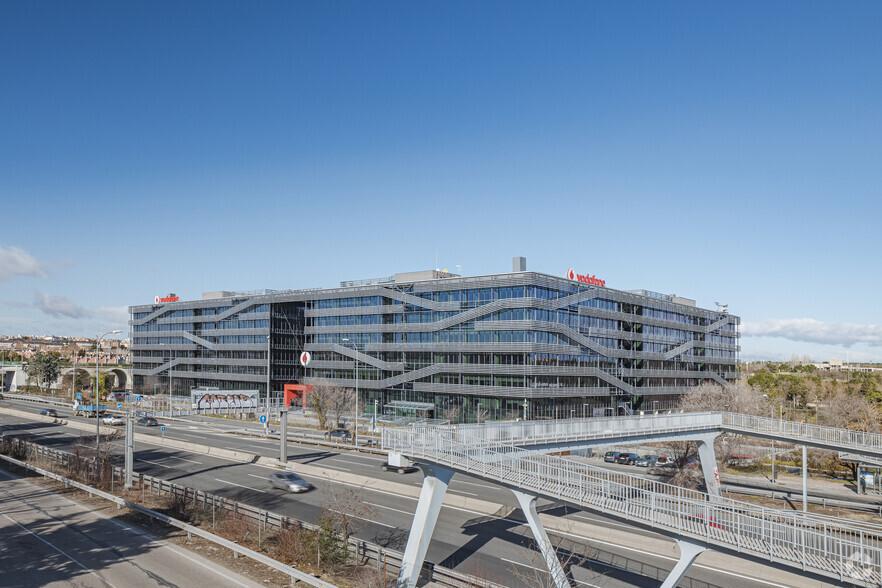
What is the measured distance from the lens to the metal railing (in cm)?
3753

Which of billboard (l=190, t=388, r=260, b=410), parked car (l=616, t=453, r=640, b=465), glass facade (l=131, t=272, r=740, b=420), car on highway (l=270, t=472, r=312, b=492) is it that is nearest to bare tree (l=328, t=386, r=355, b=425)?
glass facade (l=131, t=272, r=740, b=420)

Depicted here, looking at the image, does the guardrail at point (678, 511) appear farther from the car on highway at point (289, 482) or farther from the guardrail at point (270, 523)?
the car on highway at point (289, 482)

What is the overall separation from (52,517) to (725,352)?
345 ft

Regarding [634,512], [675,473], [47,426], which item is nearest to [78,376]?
[47,426]

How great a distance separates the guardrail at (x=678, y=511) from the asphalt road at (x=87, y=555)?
27.0 feet

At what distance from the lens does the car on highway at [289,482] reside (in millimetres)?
40062

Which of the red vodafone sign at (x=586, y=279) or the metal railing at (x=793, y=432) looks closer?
the metal railing at (x=793, y=432)

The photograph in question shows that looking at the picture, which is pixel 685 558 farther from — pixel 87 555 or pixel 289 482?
pixel 289 482

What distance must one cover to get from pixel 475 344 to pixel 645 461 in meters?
26.3

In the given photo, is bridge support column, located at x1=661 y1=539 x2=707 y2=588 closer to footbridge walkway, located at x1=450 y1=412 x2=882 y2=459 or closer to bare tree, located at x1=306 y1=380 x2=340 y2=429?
footbridge walkway, located at x1=450 y1=412 x2=882 y2=459

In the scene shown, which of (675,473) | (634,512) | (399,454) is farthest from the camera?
(675,473)

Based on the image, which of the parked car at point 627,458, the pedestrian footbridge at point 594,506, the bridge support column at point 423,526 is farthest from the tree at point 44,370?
the bridge support column at point 423,526

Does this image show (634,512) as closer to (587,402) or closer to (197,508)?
(197,508)

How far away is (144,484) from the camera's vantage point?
117 ft
